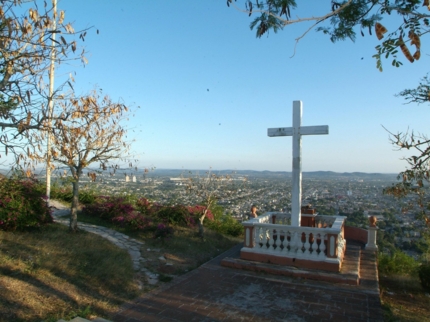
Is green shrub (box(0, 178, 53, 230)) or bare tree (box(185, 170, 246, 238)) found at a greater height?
bare tree (box(185, 170, 246, 238))

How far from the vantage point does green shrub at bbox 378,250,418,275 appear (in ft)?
27.4

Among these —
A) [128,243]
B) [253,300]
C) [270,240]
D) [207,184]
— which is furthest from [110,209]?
[253,300]

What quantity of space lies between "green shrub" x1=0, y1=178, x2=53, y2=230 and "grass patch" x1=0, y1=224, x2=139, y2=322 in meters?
Result: 0.26

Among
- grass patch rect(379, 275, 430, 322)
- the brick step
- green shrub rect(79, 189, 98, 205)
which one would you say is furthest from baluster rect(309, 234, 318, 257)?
green shrub rect(79, 189, 98, 205)

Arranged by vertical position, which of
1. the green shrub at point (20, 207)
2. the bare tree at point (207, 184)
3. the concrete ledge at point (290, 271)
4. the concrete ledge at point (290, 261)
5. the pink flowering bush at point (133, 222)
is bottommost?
the concrete ledge at point (290, 271)

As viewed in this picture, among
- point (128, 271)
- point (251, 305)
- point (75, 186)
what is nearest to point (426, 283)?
point (251, 305)

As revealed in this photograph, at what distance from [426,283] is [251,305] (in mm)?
3942

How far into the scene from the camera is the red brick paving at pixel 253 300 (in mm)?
4785

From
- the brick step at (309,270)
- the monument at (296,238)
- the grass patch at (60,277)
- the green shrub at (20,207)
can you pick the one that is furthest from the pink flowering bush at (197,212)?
the green shrub at (20,207)

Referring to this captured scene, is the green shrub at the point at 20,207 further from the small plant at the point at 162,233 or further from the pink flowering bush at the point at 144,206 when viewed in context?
the pink flowering bush at the point at 144,206

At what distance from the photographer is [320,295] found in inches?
222

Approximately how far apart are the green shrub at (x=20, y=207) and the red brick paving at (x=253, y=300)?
4.17 meters

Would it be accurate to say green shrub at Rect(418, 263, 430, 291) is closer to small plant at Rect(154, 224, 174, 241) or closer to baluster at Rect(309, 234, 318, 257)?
baluster at Rect(309, 234, 318, 257)

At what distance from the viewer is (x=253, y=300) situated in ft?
17.8
